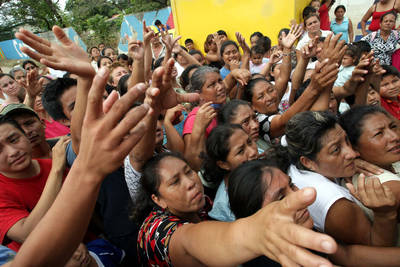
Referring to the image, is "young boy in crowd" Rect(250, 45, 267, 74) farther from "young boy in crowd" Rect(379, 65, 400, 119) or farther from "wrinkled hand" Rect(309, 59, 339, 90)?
"wrinkled hand" Rect(309, 59, 339, 90)

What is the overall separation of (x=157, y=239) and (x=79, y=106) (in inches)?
35.6

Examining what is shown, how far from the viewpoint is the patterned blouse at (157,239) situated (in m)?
1.10

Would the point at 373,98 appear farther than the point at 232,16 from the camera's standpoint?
No

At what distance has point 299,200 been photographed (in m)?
0.58

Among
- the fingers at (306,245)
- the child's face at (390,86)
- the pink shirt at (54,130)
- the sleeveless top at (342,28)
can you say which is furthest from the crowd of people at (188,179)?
the sleeveless top at (342,28)

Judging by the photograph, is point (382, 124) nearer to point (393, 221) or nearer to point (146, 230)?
point (393, 221)

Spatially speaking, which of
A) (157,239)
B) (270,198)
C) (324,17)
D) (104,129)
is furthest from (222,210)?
(324,17)

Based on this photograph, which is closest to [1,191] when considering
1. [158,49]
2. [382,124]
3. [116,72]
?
[382,124]

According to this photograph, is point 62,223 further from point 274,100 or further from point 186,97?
point 274,100

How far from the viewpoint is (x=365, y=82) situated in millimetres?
2535

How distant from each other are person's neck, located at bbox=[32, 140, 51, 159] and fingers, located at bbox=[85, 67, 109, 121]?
1.77 m

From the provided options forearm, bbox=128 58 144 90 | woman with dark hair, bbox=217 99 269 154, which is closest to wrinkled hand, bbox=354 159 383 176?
woman with dark hair, bbox=217 99 269 154

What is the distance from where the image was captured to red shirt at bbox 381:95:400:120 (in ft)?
9.06

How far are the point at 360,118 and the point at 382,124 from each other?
0.43ft
